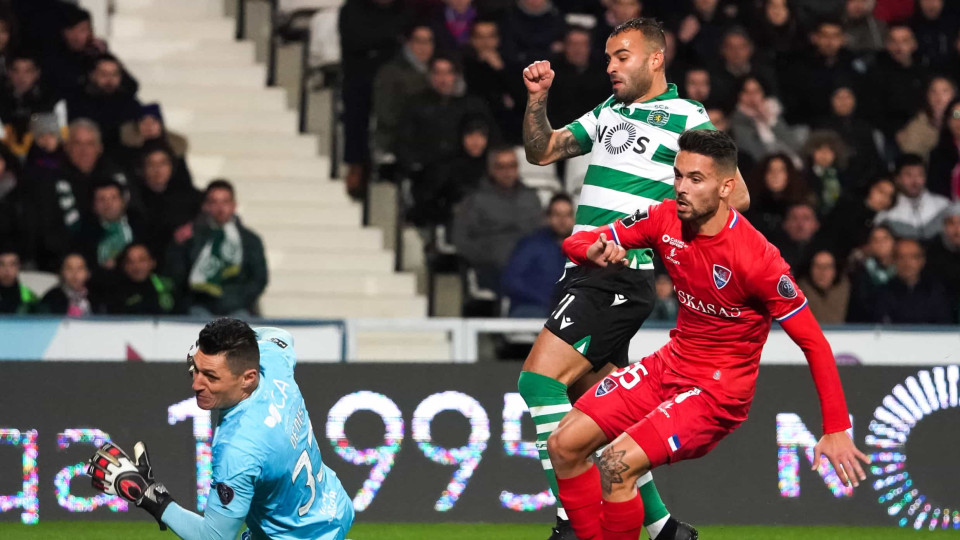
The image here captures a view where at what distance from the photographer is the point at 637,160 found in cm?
692

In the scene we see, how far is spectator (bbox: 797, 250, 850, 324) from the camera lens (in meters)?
11.6

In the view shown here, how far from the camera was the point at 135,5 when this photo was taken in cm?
1473

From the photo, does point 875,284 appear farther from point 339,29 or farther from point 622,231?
point 622,231

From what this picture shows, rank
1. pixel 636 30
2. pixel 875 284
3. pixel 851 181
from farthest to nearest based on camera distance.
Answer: pixel 851 181
pixel 875 284
pixel 636 30

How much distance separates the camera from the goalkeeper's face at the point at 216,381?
5.57 meters

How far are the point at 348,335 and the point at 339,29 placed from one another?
4.26 meters

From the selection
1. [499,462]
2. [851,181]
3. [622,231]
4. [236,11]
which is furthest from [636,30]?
[236,11]

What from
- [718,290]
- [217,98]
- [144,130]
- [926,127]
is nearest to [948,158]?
[926,127]

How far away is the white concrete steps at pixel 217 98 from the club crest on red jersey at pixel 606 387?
8.27 meters

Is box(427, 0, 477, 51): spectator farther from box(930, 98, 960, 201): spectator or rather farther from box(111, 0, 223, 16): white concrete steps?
box(930, 98, 960, 201): spectator

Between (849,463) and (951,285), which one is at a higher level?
(849,463)

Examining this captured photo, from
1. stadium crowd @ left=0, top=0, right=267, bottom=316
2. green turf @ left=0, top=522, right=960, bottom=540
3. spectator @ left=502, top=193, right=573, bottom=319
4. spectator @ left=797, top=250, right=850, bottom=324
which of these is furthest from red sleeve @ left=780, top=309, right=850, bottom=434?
stadium crowd @ left=0, top=0, right=267, bottom=316

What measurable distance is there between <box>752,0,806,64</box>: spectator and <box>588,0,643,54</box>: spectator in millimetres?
1137

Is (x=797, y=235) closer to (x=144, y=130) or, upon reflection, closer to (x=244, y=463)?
(x=144, y=130)
